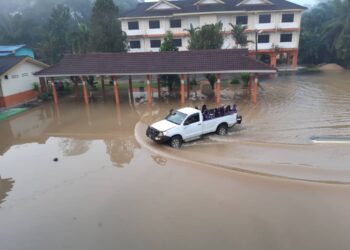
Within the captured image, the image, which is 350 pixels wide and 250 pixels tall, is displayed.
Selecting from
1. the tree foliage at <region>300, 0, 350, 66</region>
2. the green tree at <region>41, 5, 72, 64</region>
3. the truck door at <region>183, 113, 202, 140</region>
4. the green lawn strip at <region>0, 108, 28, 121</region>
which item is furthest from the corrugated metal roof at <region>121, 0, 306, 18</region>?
the truck door at <region>183, 113, 202, 140</region>

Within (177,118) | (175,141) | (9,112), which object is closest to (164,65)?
(177,118)

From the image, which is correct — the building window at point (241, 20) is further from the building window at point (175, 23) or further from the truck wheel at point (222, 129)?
the truck wheel at point (222, 129)

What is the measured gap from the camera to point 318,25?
52.8 m

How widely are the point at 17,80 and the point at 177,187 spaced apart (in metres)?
22.1

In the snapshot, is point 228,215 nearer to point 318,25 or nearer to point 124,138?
point 124,138

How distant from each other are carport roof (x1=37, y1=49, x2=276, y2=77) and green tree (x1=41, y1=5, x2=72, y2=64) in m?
20.4

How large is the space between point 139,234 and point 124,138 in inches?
353

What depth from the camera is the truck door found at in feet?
48.9

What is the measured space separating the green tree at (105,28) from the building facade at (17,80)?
22.8 feet

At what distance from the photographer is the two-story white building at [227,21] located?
1715 inches

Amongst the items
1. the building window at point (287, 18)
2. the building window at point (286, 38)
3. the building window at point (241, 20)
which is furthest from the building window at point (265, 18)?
the building window at point (286, 38)

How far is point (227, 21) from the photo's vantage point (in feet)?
146

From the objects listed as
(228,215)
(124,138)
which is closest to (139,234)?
(228,215)

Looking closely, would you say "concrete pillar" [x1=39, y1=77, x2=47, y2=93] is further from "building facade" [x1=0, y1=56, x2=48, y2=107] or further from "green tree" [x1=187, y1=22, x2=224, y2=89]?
"green tree" [x1=187, y1=22, x2=224, y2=89]
